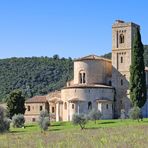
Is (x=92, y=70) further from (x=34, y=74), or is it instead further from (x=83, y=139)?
(x=34, y=74)

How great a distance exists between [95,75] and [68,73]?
7114 cm

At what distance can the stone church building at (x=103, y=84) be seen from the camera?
245 ft

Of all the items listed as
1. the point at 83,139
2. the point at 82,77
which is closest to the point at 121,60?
the point at 82,77

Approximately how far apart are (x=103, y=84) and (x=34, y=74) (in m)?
70.9

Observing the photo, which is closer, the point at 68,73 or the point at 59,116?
the point at 59,116

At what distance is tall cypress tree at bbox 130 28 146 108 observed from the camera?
233 feet

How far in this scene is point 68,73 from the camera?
150 metres

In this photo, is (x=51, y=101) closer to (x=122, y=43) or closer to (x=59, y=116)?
(x=59, y=116)

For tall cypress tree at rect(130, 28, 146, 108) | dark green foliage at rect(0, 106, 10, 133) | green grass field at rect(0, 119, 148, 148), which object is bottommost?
green grass field at rect(0, 119, 148, 148)

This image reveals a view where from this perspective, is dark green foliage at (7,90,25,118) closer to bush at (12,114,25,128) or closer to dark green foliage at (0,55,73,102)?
bush at (12,114,25,128)

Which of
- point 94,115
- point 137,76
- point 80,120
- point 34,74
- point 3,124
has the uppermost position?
point 34,74

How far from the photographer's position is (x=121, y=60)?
→ 78562 millimetres

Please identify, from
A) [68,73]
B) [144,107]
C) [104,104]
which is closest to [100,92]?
[104,104]

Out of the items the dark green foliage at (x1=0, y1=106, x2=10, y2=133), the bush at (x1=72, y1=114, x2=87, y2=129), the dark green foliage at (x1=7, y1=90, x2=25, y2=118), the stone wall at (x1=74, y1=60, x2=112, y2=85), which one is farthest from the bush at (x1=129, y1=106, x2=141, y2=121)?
the dark green foliage at (x1=0, y1=106, x2=10, y2=133)
